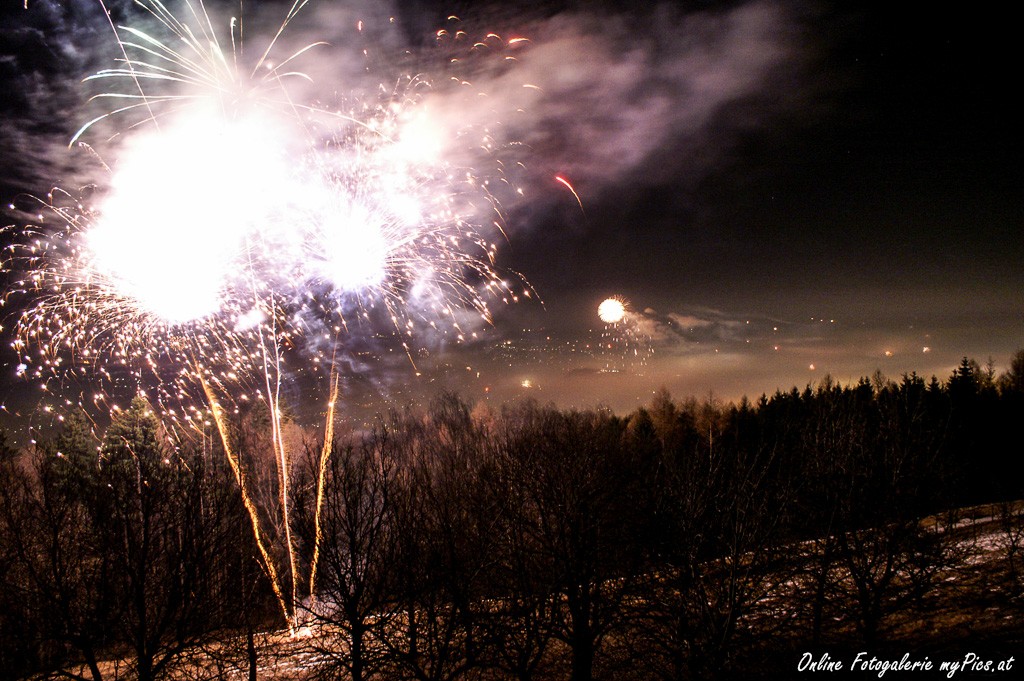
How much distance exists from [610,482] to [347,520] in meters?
9.51

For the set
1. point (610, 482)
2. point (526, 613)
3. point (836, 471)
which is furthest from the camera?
point (610, 482)

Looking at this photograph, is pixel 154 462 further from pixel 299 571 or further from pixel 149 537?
pixel 299 571

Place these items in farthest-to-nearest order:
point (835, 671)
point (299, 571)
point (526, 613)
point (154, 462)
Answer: point (299, 571) < point (154, 462) < point (526, 613) < point (835, 671)

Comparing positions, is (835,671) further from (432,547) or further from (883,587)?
(432,547)

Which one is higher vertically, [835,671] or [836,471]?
[836,471]

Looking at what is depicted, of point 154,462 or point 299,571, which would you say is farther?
point 299,571

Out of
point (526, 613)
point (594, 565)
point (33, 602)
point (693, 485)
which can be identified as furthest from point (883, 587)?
point (33, 602)

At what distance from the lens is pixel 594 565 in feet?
A: 49.4

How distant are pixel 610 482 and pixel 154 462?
47.4 ft

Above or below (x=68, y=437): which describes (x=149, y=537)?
below

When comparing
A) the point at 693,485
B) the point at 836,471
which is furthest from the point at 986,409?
the point at 693,485

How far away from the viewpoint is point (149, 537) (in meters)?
13.0

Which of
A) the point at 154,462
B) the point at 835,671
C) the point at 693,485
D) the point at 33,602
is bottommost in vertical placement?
the point at 835,671

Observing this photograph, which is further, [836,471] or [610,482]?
[610,482]
